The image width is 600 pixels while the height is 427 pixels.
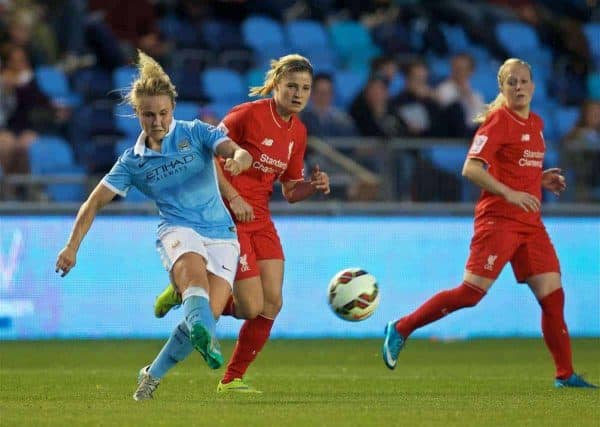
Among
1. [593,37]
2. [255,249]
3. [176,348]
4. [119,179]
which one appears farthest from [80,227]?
[593,37]

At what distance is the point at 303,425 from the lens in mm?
7824

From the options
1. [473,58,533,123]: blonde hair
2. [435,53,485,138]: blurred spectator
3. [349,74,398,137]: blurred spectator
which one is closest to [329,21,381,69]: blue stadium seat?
[435,53,485,138]: blurred spectator

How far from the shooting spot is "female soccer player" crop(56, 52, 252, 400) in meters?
9.02

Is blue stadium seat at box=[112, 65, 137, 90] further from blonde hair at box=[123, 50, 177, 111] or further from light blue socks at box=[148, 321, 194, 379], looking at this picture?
light blue socks at box=[148, 321, 194, 379]

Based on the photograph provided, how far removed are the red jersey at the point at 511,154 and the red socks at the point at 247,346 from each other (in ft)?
6.51

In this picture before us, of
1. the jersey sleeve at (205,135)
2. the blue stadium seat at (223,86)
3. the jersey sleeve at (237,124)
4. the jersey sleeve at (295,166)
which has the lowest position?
the blue stadium seat at (223,86)

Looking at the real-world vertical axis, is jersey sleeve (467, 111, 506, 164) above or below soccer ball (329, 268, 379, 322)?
above

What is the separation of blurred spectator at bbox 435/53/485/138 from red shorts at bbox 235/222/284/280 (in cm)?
876

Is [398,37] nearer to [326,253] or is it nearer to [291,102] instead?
[326,253]

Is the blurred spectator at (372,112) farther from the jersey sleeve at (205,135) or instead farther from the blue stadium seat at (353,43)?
the jersey sleeve at (205,135)

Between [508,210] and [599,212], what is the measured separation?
6181 millimetres

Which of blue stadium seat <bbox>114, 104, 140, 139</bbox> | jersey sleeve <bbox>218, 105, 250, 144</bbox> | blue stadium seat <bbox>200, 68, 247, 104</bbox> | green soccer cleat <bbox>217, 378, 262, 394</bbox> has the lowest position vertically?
green soccer cleat <bbox>217, 378, 262, 394</bbox>

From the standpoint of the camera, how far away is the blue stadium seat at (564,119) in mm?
20469

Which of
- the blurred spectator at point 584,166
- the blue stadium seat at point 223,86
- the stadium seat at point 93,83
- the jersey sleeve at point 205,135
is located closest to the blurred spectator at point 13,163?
the stadium seat at point 93,83
